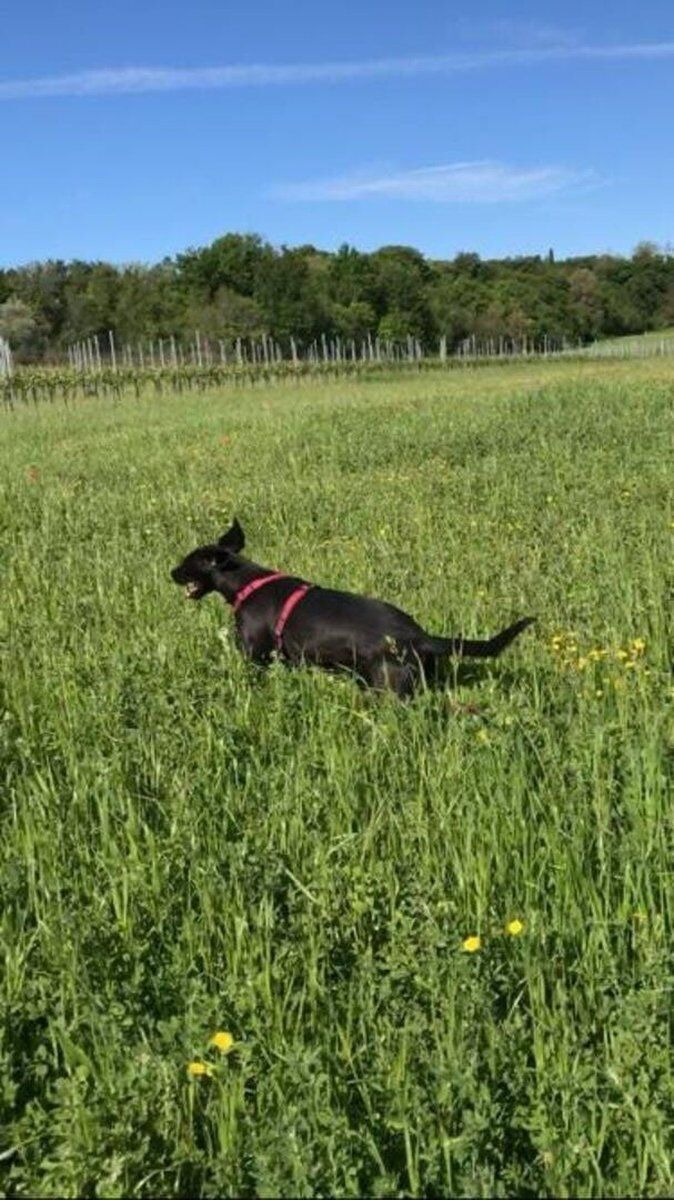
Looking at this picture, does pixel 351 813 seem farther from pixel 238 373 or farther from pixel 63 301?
pixel 63 301

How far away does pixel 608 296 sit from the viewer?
136125 millimetres

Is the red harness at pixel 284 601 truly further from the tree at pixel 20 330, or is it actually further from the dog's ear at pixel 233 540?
the tree at pixel 20 330

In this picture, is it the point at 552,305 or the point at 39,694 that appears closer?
the point at 39,694

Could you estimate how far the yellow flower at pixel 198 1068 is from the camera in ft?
6.61

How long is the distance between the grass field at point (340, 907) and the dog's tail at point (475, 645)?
166 mm

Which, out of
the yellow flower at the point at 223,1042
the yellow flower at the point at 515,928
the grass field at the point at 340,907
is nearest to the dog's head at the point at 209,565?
the grass field at the point at 340,907

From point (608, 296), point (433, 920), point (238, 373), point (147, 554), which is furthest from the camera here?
point (608, 296)

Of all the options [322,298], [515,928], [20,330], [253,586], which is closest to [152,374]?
[20,330]

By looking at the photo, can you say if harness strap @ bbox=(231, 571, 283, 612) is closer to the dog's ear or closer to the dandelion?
the dog's ear

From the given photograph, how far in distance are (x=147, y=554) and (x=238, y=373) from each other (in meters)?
42.1

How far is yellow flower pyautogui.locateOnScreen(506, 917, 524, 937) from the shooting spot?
2.37 m

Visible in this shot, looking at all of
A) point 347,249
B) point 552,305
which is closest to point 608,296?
point 552,305

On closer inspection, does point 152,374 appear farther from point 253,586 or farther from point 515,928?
point 515,928

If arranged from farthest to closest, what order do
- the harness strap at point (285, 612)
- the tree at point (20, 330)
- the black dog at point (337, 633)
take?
1. the tree at point (20, 330)
2. the harness strap at point (285, 612)
3. the black dog at point (337, 633)
